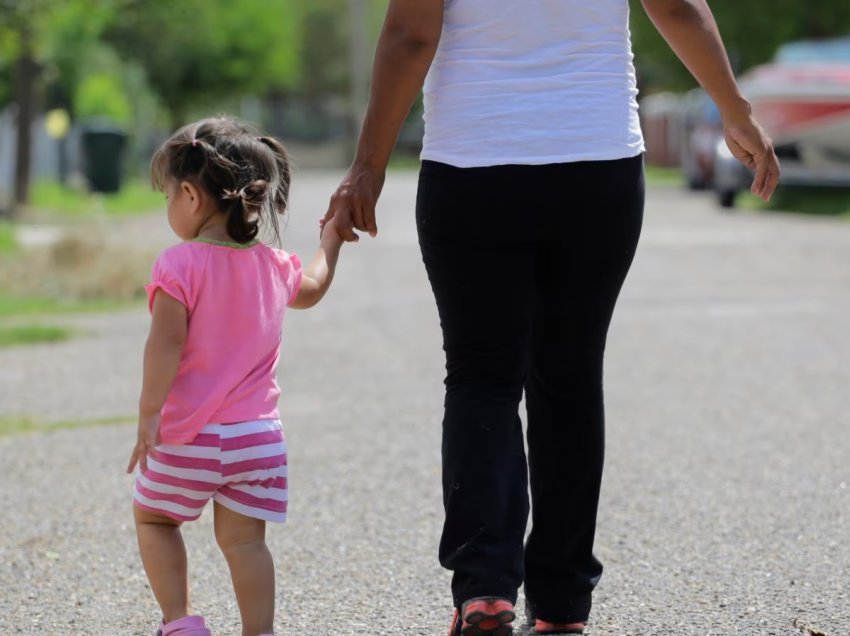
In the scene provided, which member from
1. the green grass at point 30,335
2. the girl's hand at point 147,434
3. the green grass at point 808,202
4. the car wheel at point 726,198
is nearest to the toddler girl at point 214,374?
the girl's hand at point 147,434

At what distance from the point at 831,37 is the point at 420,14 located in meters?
33.8

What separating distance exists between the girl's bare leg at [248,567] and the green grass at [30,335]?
655 cm

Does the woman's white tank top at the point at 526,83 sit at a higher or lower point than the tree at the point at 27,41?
higher

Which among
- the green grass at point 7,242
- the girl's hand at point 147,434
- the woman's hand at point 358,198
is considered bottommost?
the green grass at point 7,242

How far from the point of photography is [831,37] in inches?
1382

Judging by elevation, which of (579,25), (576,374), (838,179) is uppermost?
(579,25)

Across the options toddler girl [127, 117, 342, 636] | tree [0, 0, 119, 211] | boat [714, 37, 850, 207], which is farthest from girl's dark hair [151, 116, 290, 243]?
tree [0, 0, 119, 211]

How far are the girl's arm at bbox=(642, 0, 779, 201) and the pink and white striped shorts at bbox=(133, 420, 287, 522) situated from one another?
121 cm

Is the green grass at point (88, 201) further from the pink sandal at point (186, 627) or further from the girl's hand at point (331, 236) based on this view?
the pink sandal at point (186, 627)

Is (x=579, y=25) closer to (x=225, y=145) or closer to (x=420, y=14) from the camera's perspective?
(x=420, y=14)

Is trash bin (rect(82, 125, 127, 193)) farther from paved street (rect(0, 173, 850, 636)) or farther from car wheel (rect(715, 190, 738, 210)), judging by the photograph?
paved street (rect(0, 173, 850, 636))

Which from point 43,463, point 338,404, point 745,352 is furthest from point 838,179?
point 43,463

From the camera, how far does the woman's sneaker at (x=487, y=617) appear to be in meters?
3.12

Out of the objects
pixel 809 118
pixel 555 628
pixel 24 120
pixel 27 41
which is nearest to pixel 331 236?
pixel 555 628
